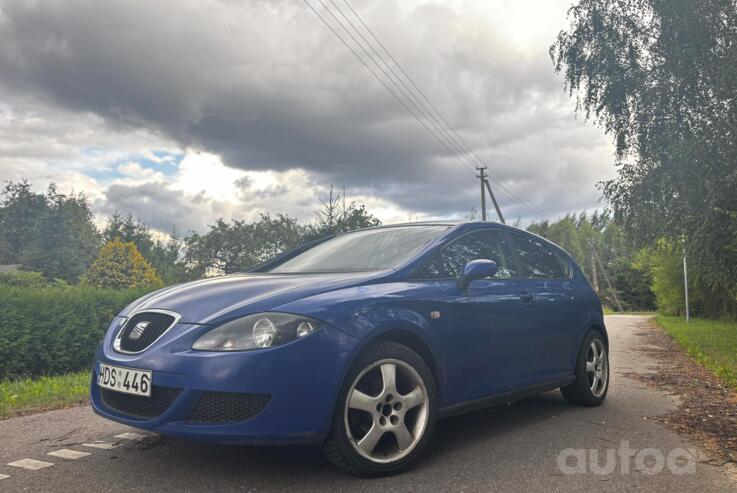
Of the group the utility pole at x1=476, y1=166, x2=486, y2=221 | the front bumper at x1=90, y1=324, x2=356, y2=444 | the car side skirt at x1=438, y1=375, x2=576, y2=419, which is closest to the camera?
the front bumper at x1=90, y1=324, x2=356, y2=444

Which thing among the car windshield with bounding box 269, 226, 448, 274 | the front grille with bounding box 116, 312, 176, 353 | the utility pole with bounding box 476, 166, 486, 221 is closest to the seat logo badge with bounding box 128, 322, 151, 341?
the front grille with bounding box 116, 312, 176, 353

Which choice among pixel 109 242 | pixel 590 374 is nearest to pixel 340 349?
pixel 590 374

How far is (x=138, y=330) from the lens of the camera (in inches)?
142

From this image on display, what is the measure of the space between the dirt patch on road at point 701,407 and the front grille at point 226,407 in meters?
2.84

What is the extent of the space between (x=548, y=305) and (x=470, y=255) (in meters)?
0.96

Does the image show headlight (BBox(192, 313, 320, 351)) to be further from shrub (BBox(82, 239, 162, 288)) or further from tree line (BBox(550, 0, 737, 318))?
shrub (BBox(82, 239, 162, 288))

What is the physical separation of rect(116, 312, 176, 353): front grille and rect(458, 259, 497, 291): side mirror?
184 centimetres

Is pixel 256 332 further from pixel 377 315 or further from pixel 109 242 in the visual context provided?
pixel 109 242

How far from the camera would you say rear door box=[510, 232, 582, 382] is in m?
4.96

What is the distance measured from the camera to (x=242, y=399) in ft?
10.5

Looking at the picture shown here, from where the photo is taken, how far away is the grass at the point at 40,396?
5949mm

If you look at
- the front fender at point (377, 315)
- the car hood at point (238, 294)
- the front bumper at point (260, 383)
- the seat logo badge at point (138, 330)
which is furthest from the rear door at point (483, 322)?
the seat logo badge at point (138, 330)

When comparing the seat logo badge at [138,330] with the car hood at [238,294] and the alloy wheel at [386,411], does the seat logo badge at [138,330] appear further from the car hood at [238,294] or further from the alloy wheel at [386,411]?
the alloy wheel at [386,411]

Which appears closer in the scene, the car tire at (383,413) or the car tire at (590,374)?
the car tire at (383,413)
